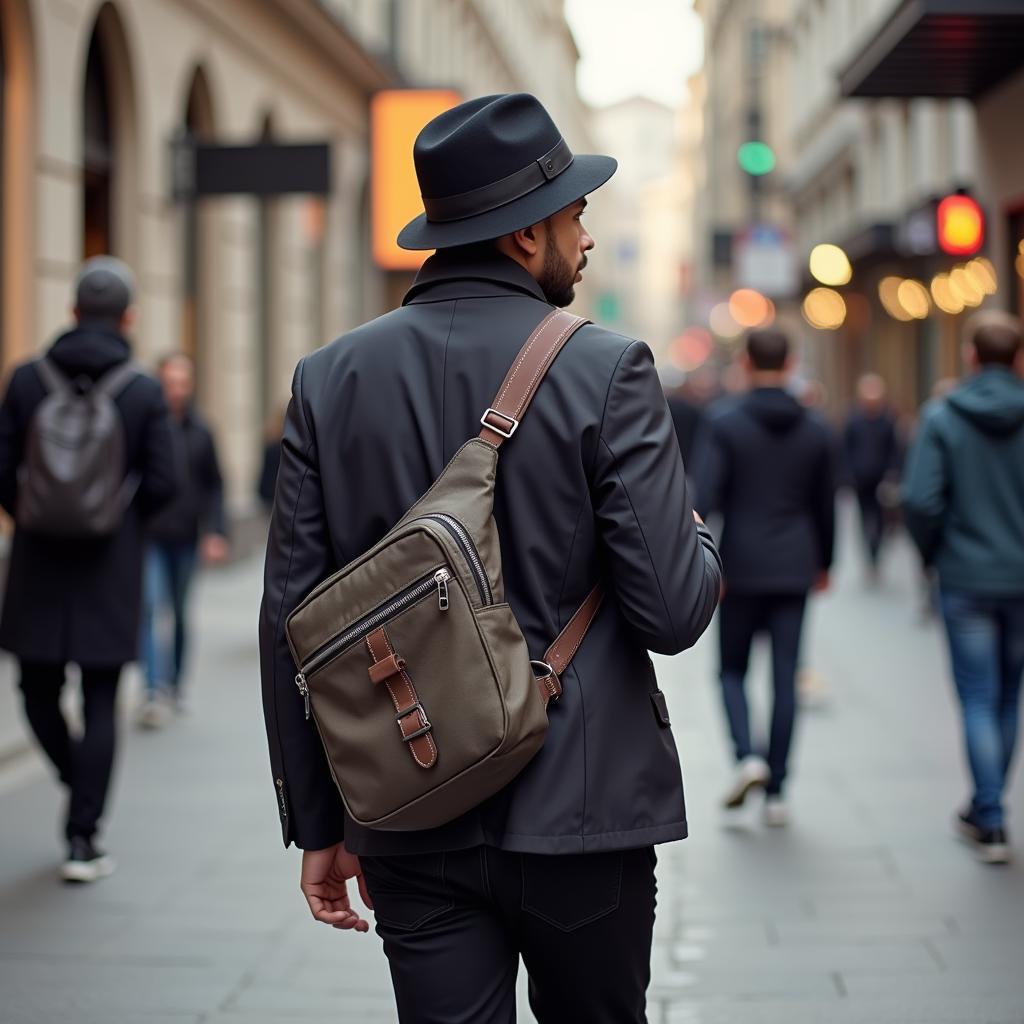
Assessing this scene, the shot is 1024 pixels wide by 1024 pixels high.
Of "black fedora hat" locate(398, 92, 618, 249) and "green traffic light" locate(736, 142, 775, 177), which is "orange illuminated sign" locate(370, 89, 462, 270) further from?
"black fedora hat" locate(398, 92, 618, 249)

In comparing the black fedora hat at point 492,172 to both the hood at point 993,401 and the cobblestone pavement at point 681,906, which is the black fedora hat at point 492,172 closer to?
the cobblestone pavement at point 681,906

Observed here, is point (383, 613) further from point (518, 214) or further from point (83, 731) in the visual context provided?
point (83, 731)

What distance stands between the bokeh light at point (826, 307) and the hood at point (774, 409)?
23066mm

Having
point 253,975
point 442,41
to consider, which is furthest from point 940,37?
point 442,41

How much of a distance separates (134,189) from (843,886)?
10.5 metres

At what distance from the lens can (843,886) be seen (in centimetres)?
557

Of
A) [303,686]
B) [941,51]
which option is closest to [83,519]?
[303,686]

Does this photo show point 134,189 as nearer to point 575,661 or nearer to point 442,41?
point 575,661

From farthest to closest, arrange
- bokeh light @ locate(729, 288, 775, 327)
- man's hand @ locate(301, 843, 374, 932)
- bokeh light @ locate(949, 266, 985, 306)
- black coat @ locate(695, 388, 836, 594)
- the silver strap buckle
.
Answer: bokeh light @ locate(729, 288, 775, 327) → bokeh light @ locate(949, 266, 985, 306) → black coat @ locate(695, 388, 836, 594) → man's hand @ locate(301, 843, 374, 932) → the silver strap buckle

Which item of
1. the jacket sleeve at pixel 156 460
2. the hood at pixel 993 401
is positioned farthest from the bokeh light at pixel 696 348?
the jacket sleeve at pixel 156 460

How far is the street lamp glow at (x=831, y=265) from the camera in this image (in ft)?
79.6

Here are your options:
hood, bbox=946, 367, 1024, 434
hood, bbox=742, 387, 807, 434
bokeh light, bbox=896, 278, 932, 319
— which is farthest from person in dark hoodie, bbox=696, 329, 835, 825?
bokeh light, bbox=896, 278, 932, 319

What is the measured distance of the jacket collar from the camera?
2.56m

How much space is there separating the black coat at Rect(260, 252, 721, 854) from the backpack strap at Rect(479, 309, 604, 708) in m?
0.02
